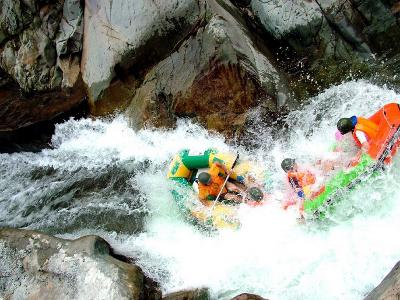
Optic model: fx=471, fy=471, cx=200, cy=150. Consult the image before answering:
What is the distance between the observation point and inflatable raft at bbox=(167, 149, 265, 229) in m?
7.53

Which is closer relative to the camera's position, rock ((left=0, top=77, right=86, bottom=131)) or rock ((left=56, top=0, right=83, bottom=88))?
rock ((left=56, top=0, right=83, bottom=88))

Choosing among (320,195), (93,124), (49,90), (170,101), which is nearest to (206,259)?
(320,195)

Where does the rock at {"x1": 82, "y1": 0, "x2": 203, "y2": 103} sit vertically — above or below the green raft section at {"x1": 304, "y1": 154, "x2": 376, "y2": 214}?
below

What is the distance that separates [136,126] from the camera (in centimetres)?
952

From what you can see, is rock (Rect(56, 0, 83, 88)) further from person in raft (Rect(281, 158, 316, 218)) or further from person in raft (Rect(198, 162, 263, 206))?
person in raft (Rect(281, 158, 316, 218))

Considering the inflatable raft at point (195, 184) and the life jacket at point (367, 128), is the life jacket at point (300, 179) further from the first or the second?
the life jacket at point (367, 128)

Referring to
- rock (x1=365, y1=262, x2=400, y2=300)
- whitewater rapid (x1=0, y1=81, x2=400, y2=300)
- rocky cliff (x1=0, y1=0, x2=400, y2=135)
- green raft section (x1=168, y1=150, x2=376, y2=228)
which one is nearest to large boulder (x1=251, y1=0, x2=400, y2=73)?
rocky cliff (x1=0, y1=0, x2=400, y2=135)

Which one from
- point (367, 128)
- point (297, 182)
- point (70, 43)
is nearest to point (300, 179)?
point (297, 182)

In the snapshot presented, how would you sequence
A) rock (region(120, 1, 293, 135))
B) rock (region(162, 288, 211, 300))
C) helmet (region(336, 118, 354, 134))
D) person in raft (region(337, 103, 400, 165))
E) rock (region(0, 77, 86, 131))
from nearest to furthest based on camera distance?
rock (region(162, 288, 211, 300)), person in raft (region(337, 103, 400, 165)), helmet (region(336, 118, 354, 134)), rock (region(120, 1, 293, 135)), rock (region(0, 77, 86, 131))

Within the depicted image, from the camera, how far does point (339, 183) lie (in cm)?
666

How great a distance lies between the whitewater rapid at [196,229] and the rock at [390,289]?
1022mm

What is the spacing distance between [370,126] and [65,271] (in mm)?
4735

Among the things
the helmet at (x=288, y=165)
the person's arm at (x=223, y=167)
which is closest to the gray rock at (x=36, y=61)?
the person's arm at (x=223, y=167)

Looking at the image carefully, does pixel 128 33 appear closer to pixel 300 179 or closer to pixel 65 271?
pixel 300 179
